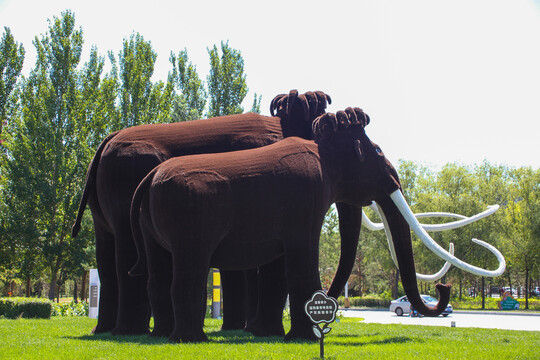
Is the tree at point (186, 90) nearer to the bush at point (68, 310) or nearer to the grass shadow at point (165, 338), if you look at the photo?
the bush at point (68, 310)

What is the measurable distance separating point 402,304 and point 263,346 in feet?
81.4

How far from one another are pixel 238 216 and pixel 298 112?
291cm

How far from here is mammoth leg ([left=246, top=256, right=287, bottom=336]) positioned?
10844mm

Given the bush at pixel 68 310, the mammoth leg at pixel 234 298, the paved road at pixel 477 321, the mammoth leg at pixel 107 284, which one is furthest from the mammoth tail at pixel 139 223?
the bush at pixel 68 310

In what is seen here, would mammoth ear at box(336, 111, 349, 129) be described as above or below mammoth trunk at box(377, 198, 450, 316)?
above

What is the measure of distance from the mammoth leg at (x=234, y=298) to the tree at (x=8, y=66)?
62.3 ft

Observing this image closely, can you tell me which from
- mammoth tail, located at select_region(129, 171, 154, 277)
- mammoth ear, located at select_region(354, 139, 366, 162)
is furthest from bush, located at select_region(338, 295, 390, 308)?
mammoth tail, located at select_region(129, 171, 154, 277)

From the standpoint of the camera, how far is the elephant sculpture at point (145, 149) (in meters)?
10.8

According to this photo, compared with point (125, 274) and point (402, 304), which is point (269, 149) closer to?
point (125, 274)

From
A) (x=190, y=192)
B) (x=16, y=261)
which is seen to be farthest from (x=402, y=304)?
(x=190, y=192)

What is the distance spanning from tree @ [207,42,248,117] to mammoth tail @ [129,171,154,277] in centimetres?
1827

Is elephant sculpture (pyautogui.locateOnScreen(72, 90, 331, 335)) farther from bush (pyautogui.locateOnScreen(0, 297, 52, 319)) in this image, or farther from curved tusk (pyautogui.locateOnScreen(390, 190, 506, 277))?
bush (pyautogui.locateOnScreen(0, 297, 52, 319))

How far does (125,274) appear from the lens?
1080cm

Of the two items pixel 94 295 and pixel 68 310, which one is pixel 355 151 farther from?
pixel 68 310
